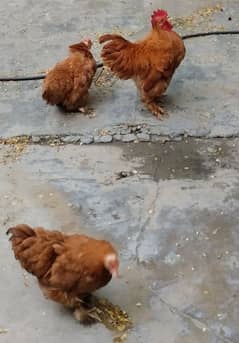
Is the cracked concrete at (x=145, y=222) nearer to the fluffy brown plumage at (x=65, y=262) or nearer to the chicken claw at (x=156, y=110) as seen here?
the fluffy brown plumage at (x=65, y=262)

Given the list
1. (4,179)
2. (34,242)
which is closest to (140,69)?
(4,179)

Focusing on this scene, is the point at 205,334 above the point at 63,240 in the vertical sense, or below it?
below

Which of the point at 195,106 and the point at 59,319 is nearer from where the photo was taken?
the point at 59,319

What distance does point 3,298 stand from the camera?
12.7ft

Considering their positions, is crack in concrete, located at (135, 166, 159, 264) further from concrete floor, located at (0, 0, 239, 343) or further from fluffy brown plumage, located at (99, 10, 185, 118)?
fluffy brown plumage, located at (99, 10, 185, 118)

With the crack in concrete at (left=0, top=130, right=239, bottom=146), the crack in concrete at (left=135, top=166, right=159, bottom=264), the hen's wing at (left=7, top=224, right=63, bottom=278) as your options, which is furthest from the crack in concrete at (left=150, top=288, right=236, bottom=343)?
the crack in concrete at (left=0, top=130, right=239, bottom=146)

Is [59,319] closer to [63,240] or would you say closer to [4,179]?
[63,240]

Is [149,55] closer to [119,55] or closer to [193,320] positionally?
[119,55]

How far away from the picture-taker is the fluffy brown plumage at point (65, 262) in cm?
354

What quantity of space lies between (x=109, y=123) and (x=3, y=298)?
1956mm

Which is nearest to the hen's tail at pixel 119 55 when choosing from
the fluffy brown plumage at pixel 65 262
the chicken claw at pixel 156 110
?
the chicken claw at pixel 156 110

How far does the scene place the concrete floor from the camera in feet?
12.4

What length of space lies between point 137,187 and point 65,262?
1.26m

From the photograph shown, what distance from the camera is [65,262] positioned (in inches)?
140
